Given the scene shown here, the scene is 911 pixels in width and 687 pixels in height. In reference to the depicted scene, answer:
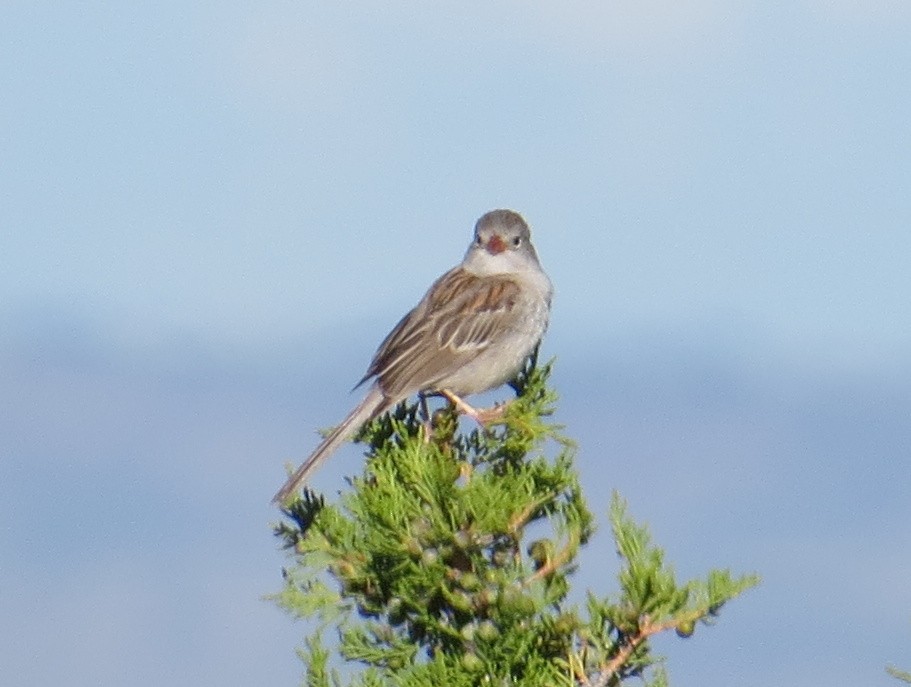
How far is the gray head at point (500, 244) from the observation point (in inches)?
417

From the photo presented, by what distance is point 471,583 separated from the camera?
495 centimetres

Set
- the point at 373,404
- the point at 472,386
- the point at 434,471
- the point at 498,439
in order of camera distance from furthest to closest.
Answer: the point at 472,386 < the point at 373,404 < the point at 498,439 < the point at 434,471

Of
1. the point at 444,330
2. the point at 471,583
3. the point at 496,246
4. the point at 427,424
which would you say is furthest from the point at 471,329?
the point at 471,583

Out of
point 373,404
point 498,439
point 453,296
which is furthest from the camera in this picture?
point 453,296

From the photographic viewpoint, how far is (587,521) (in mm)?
5297

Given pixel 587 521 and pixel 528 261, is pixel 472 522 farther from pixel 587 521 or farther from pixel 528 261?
pixel 528 261

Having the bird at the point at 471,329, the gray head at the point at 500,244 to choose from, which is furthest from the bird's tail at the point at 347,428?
the gray head at the point at 500,244

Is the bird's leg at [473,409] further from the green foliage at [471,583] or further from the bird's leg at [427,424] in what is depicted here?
the green foliage at [471,583]

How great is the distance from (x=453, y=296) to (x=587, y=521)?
4944 millimetres

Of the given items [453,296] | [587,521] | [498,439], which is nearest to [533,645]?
[587,521]

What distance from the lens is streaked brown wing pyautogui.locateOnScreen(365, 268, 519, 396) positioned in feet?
29.0

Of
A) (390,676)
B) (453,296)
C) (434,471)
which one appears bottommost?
(390,676)

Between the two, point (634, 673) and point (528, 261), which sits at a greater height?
point (528, 261)

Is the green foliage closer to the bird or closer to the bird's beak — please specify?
the bird
